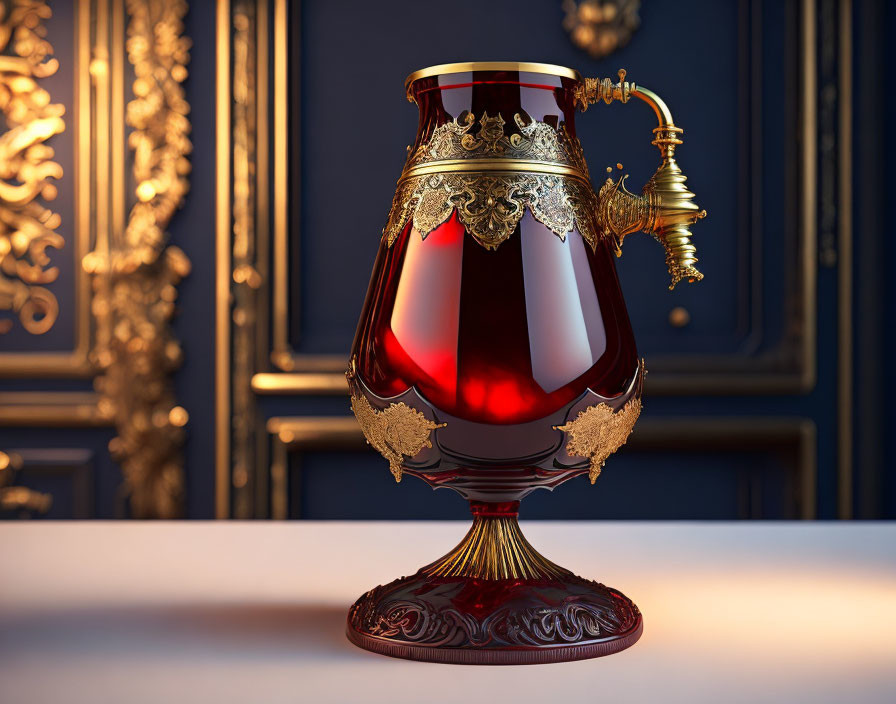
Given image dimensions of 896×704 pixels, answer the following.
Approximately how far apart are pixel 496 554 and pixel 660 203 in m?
0.21

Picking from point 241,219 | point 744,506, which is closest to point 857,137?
point 744,506

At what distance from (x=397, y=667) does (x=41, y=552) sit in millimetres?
396

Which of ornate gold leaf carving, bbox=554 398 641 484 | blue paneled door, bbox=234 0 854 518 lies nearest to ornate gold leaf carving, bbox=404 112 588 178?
ornate gold leaf carving, bbox=554 398 641 484

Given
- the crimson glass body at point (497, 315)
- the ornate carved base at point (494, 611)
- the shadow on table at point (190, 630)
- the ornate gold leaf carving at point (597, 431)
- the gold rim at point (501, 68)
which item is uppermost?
the gold rim at point (501, 68)

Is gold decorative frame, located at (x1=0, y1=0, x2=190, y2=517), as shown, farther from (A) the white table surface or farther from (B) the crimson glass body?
(B) the crimson glass body

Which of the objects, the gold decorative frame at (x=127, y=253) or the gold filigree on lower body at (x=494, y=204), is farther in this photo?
the gold decorative frame at (x=127, y=253)

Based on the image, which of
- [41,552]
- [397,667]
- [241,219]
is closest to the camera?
[397,667]

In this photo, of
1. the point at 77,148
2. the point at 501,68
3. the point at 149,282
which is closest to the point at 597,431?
the point at 501,68

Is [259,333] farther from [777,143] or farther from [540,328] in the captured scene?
[540,328]

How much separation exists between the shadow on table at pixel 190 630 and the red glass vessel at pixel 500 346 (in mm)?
29

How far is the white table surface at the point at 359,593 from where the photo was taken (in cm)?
46

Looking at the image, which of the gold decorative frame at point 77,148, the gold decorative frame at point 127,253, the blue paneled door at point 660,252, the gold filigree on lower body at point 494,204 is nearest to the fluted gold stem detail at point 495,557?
the gold filigree on lower body at point 494,204

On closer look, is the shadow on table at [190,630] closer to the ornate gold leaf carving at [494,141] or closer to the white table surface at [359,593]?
the white table surface at [359,593]

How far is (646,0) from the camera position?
184 centimetres
